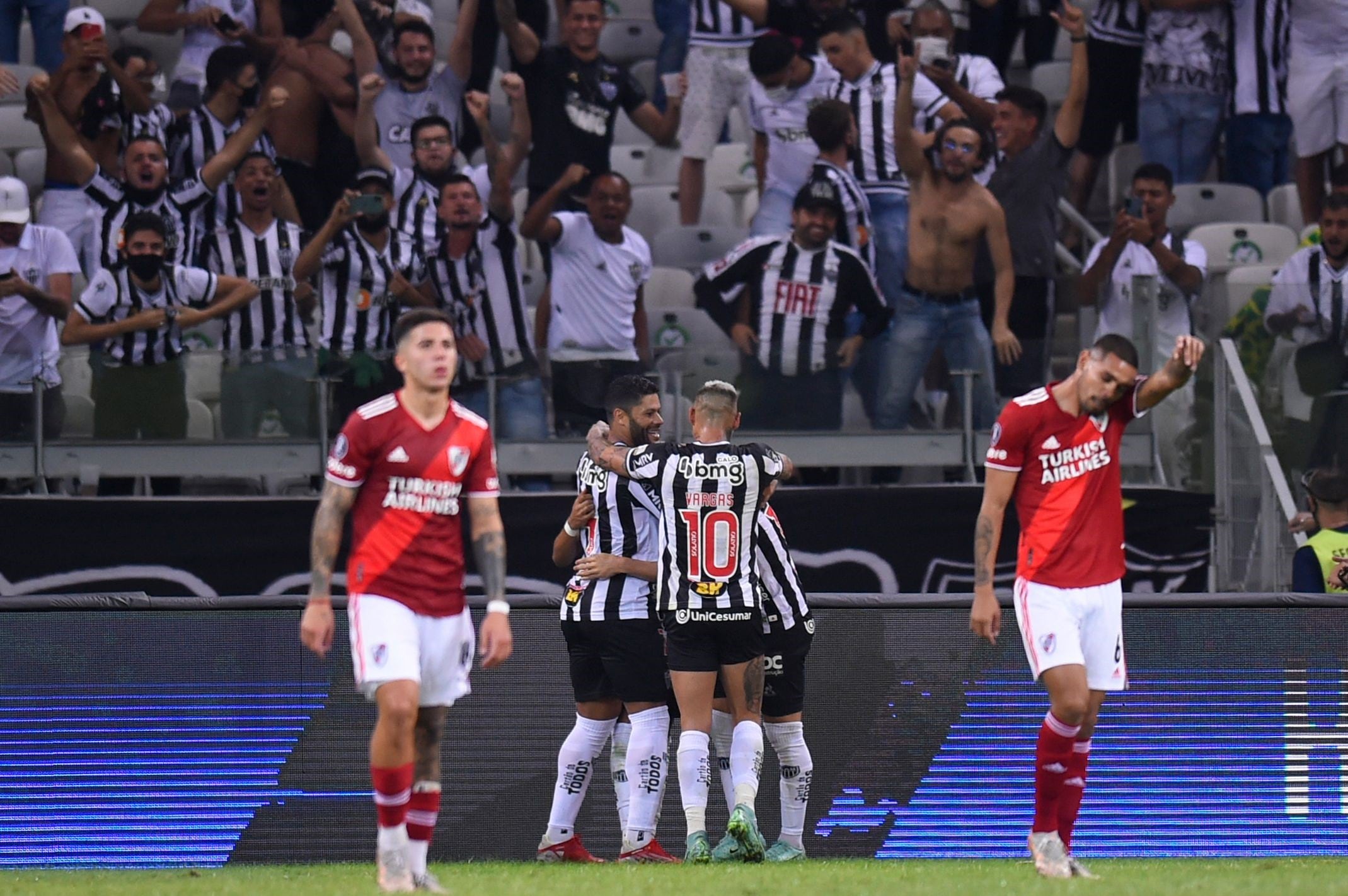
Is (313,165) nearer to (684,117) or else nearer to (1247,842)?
(684,117)

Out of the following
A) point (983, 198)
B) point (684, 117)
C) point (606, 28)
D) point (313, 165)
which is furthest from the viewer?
point (606, 28)

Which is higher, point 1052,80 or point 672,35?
point 672,35

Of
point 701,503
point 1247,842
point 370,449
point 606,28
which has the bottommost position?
point 1247,842

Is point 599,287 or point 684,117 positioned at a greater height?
point 684,117

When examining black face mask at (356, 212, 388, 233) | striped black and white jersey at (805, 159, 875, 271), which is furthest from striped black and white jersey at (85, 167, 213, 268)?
striped black and white jersey at (805, 159, 875, 271)

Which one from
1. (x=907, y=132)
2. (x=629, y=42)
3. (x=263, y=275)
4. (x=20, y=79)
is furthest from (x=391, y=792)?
(x=629, y=42)

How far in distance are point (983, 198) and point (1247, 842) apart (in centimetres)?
480

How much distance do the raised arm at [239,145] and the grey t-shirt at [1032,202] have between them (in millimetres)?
4788

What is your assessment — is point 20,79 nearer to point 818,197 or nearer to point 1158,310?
point 818,197

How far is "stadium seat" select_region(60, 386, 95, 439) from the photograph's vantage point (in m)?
10.5

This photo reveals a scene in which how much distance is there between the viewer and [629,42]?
52.5ft

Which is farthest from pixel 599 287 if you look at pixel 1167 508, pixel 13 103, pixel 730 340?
pixel 13 103

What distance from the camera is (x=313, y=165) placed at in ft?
42.3

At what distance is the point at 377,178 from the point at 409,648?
6232mm
